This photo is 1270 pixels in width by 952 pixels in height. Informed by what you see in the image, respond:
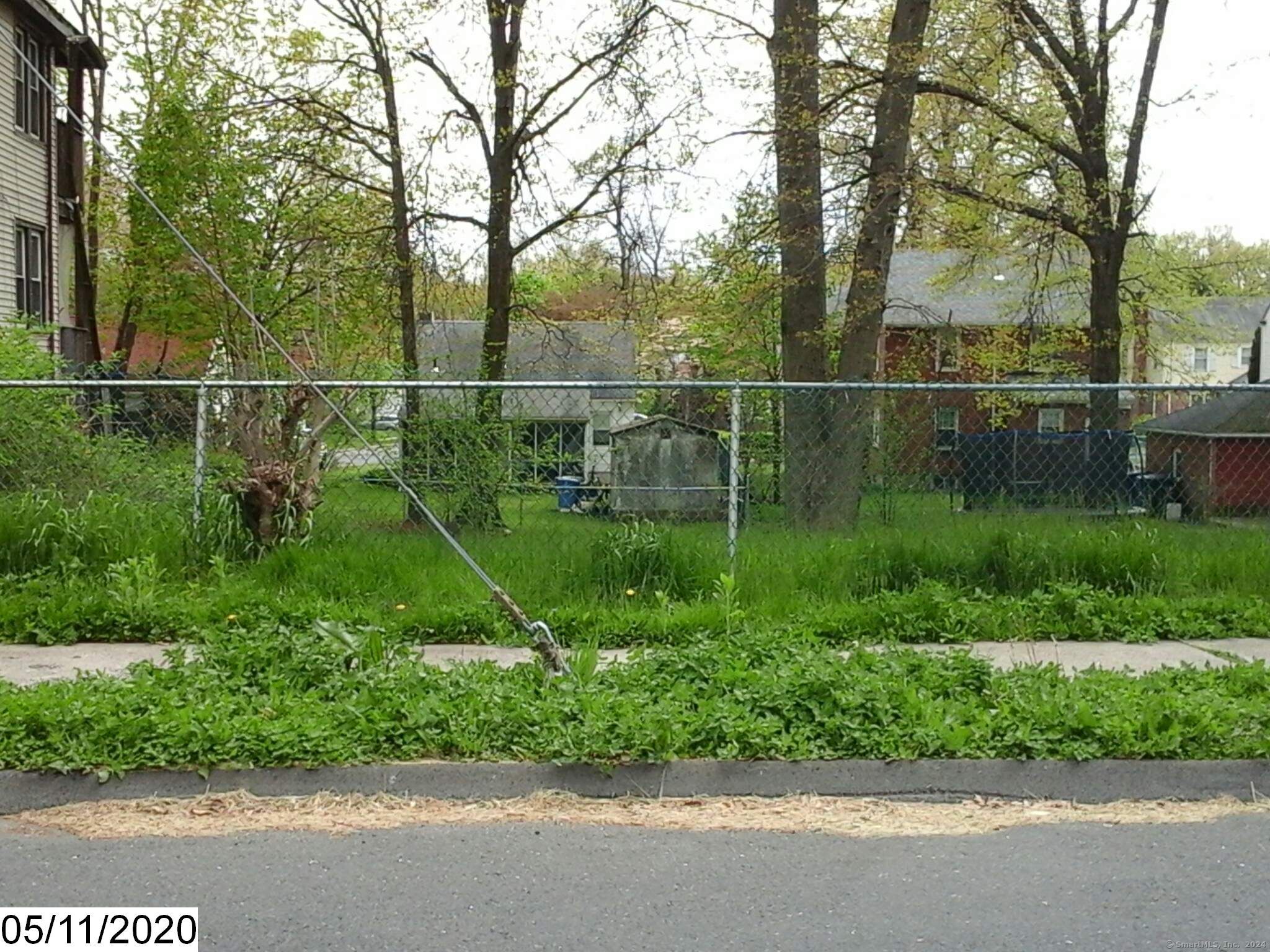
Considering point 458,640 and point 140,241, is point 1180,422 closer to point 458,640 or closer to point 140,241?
point 458,640

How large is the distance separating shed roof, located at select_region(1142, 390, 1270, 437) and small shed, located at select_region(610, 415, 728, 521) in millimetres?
10334

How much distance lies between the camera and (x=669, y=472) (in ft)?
33.5

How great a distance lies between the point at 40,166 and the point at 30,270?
2122 mm

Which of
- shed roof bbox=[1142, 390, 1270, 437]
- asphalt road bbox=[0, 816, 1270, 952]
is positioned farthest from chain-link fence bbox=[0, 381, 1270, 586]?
shed roof bbox=[1142, 390, 1270, 437]

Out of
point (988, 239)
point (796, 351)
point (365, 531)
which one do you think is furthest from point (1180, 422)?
point (365, 531)

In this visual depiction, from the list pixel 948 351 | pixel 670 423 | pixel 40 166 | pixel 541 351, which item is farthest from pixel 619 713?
pixel 948 351

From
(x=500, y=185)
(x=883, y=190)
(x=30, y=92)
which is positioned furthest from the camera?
(x=30, y=92)

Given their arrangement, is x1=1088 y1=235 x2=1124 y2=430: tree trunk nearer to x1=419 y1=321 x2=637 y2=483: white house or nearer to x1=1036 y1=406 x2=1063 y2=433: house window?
x1=1036 y1=406 x2=1063 y2=433: house window

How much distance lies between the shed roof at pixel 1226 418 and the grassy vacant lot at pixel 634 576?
35.4 feet

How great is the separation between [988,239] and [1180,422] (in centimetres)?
463

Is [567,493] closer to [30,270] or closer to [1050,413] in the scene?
[30,270]

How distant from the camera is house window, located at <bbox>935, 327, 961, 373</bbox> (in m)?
28.3

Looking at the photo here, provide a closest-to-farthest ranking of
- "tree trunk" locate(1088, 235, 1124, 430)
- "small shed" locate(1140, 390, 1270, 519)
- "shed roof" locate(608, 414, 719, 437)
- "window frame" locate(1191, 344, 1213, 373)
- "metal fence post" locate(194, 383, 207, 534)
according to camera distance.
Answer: "metal fence post" locate(194, 383, 207, 534) → "small shed" locate(1140, 390, 1270, 519) → "shed roof" locate(608, 414, 719, 437) → "tree trunk" locate(1088, 235, 1124, 430) → "window frame" locate(1191, 344, 1213, 373)

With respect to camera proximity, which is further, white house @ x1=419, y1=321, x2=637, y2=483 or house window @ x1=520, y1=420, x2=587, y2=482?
white house @ x1=419, y1=321, x2=637, y2=483
